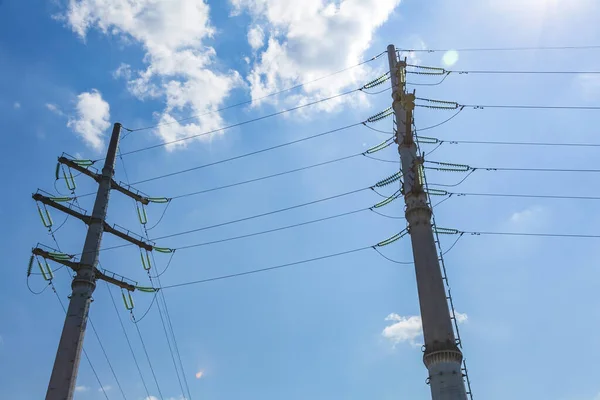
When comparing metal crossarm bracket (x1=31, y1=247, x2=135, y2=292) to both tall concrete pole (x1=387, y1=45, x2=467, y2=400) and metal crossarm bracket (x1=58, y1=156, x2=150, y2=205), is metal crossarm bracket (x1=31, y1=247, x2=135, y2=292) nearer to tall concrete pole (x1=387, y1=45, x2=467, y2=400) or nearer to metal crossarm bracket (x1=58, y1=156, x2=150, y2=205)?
metal crossarm bracket (x1=58, y1=156, x2=150, y2=205)

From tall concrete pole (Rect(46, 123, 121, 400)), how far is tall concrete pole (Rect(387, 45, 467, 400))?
17.0m

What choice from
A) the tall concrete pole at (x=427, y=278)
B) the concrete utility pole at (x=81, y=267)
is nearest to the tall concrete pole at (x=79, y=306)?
the concrete utility pole at (x=81, y=267)

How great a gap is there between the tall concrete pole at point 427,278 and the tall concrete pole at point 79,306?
55.8 ft

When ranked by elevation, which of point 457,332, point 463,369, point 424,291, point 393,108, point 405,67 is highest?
point 405,67

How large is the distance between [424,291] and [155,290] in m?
17.5

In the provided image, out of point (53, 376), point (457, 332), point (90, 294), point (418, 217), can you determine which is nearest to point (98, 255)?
point (90, 294)

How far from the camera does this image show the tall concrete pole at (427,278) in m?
21.0

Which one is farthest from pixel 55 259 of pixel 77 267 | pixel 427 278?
pixel 427 278

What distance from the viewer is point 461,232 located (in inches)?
1044

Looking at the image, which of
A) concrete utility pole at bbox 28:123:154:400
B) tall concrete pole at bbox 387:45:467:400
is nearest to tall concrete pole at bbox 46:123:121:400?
concrete utility pole at bbox 28:123:154:400

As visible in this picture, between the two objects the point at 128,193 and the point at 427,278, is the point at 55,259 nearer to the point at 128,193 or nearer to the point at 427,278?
the point at 128,193

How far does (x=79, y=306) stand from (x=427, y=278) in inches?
715

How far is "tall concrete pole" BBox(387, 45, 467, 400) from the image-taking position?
20953 mm

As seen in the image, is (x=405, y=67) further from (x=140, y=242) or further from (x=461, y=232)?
(x=140, y=242)
